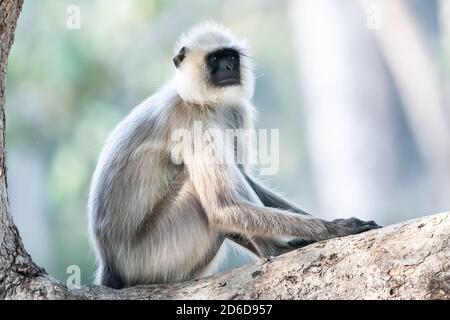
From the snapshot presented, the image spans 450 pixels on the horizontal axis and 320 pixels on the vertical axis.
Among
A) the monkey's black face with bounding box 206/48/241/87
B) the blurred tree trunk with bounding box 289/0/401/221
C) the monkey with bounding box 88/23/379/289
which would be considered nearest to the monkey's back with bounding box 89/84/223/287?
the monkey with bounding box 88/23/379/289

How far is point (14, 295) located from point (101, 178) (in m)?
1.17

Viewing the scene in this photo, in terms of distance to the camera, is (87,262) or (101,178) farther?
(87,262)

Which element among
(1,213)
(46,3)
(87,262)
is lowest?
(87,262)

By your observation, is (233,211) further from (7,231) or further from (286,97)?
(286,97)

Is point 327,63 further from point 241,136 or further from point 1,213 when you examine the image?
point 1,213

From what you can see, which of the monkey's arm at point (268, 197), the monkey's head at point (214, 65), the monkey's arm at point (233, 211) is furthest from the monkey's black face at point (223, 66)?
the monkey's arm at point (233, 211)

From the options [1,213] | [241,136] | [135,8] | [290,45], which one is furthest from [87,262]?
[1,213]

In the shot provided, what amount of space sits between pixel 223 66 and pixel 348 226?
4.44 ft

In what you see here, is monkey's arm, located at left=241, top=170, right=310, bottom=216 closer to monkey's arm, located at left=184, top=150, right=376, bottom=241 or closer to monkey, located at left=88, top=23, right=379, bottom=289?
monkey, located at left=88, top=23, right=379, bottom=289

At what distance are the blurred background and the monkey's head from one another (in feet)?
21.0

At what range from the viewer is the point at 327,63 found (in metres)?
12.5

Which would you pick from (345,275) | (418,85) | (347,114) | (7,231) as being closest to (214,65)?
(7,231)

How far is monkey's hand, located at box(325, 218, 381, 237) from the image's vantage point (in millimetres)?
3672

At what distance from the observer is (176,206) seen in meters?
4.10
